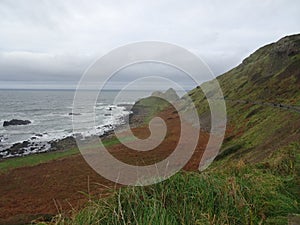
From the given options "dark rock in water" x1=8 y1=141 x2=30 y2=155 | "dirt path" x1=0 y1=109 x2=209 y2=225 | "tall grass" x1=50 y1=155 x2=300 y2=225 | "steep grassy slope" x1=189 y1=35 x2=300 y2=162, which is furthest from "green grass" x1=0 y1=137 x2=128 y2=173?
"tall grass" x1=50 y1=155 x2=300 y2=225

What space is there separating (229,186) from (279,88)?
3688 centimetres

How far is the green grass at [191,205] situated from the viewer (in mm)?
3711

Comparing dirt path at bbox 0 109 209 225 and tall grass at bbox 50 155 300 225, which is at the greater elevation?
tall grass at bbox 50 155 300 225

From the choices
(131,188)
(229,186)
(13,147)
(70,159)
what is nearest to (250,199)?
(229,186)

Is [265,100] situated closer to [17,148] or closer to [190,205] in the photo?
[17,148]

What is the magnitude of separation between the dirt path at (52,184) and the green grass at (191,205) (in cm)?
799

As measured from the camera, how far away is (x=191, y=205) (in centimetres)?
395

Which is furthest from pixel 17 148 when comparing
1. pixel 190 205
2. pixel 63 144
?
pixel 190 205

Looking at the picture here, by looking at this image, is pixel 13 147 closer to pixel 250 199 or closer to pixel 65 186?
pixel 65 186

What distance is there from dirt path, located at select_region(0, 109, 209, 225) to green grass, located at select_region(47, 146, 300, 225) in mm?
7992

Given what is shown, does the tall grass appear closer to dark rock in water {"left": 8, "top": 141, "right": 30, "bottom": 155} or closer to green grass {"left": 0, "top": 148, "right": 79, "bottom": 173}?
green grass {"left": 0, "top": 148, "right": 79, "bottom": 173}

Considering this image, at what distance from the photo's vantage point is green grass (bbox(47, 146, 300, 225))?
12.2 feet

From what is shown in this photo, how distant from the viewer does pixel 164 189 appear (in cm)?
426

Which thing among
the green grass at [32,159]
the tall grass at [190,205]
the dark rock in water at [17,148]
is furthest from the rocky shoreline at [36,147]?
the tall grass at [190,205]
